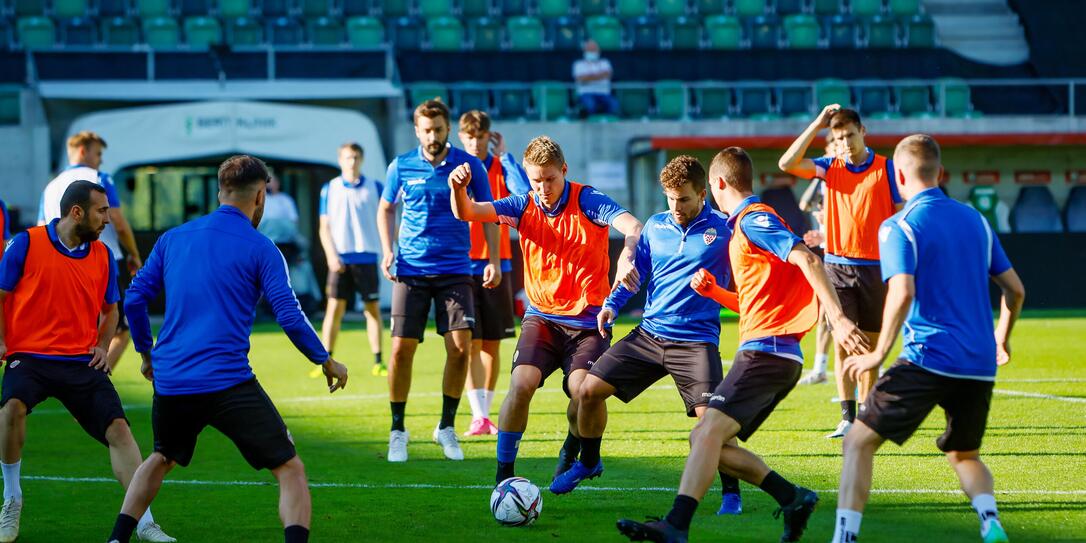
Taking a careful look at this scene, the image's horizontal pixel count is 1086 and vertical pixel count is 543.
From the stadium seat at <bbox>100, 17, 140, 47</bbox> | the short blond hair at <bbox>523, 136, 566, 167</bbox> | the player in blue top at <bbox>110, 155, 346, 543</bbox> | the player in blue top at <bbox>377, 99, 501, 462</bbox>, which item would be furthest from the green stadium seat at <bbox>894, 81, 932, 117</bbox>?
the player in blue top at <bbox>110, 155, 346, 543</bbox>

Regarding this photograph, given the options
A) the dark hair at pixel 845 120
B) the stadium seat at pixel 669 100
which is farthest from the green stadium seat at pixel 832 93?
the dark hair at pixel 845 120

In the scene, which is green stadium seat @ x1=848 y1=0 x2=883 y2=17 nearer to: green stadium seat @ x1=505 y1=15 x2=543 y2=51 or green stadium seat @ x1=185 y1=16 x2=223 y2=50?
green stadium seat @ x1=505 y1=15 x2=543 y2=51

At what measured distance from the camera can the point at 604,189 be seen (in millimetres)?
25484

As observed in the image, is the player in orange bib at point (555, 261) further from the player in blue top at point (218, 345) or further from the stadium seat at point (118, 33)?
the stadium seat at point (118, 33)

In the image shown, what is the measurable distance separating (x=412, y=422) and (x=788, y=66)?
61.0 feet

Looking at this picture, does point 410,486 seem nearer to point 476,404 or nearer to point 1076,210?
point 476,404

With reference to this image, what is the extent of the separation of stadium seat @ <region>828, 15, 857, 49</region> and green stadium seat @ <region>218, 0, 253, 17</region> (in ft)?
39.0

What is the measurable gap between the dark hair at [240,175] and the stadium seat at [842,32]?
935 inches

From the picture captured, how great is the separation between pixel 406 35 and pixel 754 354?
2235cm

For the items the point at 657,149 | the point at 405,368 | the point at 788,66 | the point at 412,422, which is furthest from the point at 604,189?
the point at 405,368

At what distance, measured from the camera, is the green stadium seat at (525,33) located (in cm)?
2775

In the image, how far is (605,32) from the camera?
2795 centimetres

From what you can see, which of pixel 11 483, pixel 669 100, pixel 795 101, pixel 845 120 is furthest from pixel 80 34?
pixel 11 483

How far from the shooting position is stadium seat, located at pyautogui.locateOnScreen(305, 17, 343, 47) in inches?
1059
